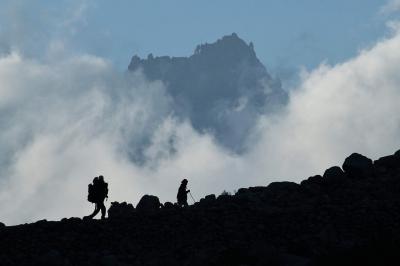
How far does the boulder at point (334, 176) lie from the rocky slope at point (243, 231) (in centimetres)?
4

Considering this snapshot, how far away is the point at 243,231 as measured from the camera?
2598cm

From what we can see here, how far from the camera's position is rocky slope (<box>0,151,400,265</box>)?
74.8 feet

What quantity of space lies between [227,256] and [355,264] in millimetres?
4026

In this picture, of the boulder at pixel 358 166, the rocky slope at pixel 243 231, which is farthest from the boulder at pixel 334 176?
the boulder at pixel 358 166

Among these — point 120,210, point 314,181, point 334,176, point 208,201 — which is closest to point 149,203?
point 120,210

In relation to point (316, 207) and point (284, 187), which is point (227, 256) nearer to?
point (316, 207)

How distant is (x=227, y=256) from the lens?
2272 cm

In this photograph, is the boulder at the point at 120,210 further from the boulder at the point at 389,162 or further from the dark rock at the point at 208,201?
the boulder at the point at 389,162

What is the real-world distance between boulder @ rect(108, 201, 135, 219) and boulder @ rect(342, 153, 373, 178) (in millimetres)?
8247

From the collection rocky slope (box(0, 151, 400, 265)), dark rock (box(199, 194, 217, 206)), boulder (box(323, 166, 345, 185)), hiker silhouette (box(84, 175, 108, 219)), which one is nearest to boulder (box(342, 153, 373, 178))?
boulder (box(323, 166, 345, 185))

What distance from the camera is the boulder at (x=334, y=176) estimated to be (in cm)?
3138

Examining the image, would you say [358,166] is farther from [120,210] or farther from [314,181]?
[120,210]

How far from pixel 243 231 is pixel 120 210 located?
19.2 ft

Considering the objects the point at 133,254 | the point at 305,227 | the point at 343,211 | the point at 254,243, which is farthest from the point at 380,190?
the point at 133,254
